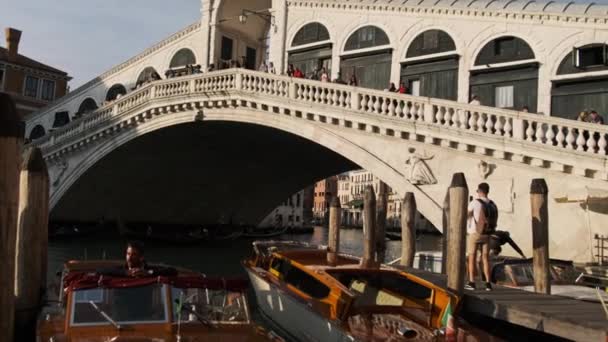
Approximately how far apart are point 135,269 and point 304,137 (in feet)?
26.1

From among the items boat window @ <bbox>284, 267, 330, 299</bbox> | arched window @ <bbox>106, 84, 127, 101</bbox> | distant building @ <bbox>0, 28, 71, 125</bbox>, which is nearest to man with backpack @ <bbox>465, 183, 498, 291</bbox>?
boat window @ <bbox>284, 267, 330, 299</bbox>

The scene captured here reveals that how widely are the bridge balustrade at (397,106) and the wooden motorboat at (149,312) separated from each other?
6.03 m

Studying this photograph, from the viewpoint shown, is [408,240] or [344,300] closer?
[344,300]

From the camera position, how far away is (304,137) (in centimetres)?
1225

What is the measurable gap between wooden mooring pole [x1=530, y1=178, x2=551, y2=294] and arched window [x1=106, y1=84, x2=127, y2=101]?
17.1 metres

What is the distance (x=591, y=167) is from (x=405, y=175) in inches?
120

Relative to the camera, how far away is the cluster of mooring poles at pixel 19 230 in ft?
13.6

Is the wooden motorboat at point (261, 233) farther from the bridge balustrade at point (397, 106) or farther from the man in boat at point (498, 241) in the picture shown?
the man in boat at point (498, 241)

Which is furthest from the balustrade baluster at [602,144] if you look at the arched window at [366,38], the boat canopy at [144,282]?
the arched window at [366,38]

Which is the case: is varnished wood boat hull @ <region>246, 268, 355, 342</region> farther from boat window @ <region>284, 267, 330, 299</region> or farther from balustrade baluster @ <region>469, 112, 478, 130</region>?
balustrade baluster @ <region>469, 112, 478, 130</region>

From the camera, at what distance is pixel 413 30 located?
42.9ft

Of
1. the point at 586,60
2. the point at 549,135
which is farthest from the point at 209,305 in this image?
the point at 586,60

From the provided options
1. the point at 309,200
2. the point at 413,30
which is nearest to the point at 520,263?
the point at 413,30

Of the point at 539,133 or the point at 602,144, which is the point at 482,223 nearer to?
the point at 602,144
